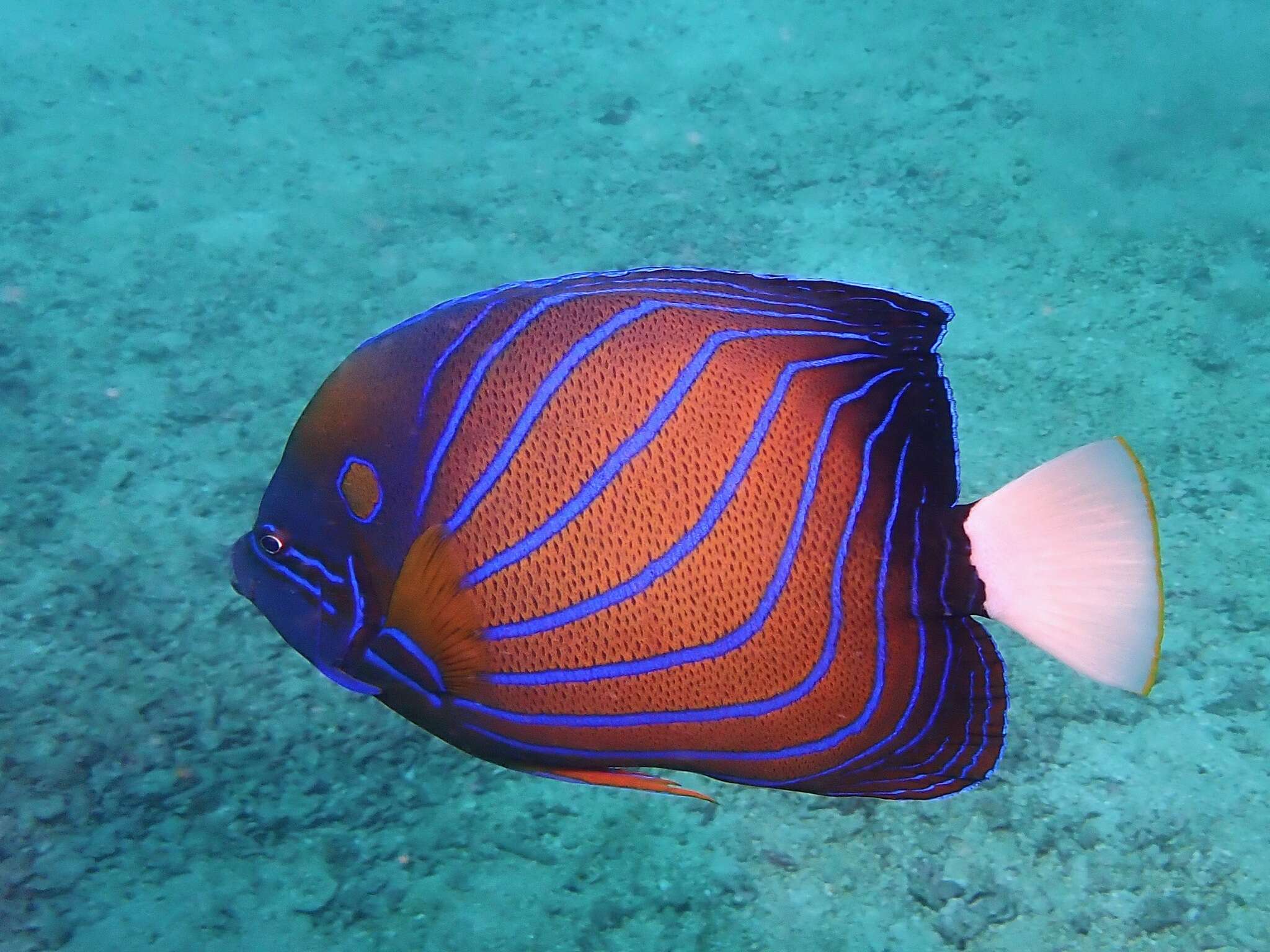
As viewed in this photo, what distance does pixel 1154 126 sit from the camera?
4.05 metres

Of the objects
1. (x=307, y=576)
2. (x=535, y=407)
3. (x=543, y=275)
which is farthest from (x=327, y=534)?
(x=543, y=275)

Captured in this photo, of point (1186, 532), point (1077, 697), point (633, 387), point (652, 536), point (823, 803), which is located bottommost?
point (823, 803)

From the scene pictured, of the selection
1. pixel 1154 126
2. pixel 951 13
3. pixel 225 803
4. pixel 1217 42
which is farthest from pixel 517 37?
pixel 225 803

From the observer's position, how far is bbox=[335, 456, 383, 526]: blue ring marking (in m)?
1.15

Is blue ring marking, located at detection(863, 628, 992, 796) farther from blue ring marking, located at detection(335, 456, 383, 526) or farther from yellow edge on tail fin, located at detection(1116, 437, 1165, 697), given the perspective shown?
blue ring marking, located at detection(335, 456, 383, 526)

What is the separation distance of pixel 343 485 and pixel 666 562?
17.6 inches

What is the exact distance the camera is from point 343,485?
3.81 ft

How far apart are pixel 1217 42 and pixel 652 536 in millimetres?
5316

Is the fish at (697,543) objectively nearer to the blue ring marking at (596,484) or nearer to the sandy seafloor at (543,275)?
the blue ring marking at (596,484)

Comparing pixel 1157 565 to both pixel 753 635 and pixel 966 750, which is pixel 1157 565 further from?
pixel 753 635

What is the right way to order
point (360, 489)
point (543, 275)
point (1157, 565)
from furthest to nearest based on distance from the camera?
point (543, 275), point (360, 489), point (1157, 565)

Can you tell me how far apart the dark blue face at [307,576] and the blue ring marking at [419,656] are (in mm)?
58

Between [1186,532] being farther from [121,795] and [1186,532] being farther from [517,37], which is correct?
[517,37]

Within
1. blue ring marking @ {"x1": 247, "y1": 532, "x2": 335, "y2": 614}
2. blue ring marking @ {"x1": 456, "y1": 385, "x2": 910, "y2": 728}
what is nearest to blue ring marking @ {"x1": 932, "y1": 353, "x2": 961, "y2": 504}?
blue ring marking @ {"x1": 456, "y1": 385, "x2": 910, "y2": 728}
